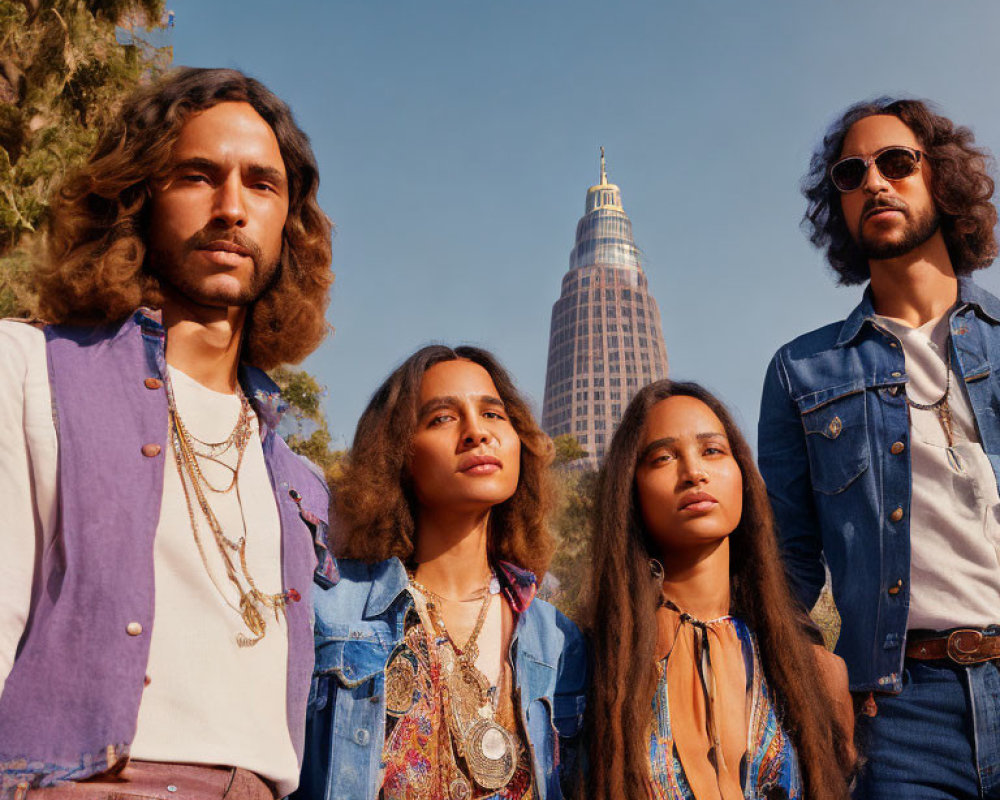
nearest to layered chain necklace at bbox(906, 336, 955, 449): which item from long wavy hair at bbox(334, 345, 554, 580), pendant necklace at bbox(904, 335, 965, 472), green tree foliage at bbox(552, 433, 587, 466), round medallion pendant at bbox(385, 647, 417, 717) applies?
pendant necklace at bbox(904, 335, 965, 472)

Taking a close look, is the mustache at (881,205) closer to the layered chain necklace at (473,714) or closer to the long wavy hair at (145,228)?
the long wavy hair at (145,228)

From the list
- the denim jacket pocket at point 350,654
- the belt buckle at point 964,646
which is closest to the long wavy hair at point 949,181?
the belt buckle at point 964,646

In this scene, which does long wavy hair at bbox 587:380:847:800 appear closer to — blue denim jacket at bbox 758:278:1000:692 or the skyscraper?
blue denim jacket at bbox 758:278:1000:692

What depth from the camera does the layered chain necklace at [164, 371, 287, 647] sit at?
2908 millimetres

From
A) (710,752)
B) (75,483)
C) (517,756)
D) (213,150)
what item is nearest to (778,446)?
(710,752)

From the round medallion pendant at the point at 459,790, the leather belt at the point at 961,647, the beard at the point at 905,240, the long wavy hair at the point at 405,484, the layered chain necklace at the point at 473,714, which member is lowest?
the round medallion pendant at the point at 459,790

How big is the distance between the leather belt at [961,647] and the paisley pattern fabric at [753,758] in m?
0.60

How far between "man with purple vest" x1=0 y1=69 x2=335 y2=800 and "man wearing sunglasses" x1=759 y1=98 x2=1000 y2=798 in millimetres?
2089

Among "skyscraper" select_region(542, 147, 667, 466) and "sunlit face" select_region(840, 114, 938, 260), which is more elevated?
"skyscraper" select_region(542, 147, 667, 466)

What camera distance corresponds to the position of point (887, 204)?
13.7 feet

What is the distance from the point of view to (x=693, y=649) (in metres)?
3.77

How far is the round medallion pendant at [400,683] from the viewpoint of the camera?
355cm

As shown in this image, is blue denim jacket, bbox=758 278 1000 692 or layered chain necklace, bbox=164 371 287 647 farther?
blue denim jacket, bbox=758 278 1000 692

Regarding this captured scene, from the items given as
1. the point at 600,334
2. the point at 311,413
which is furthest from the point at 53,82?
the point at 600,334
